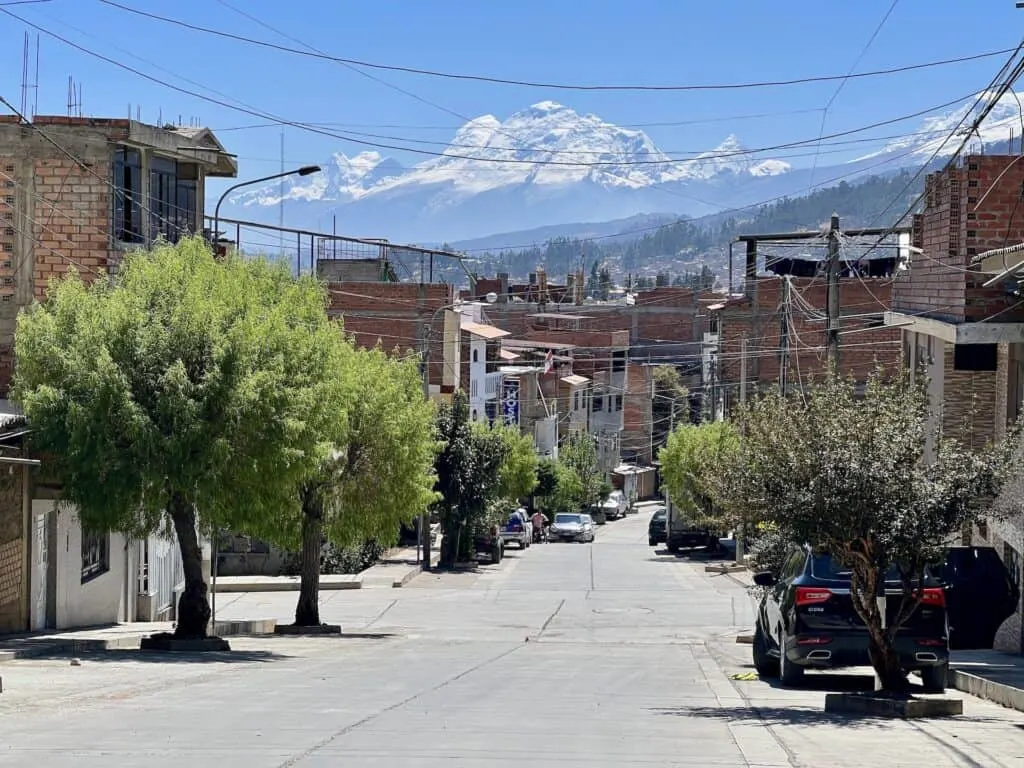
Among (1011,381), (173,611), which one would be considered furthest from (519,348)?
(1011,381)

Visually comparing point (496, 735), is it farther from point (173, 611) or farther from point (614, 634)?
point (173, 611)

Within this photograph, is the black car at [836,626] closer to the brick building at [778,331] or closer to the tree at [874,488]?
the tree at [874,488]

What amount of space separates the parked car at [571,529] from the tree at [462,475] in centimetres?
2349

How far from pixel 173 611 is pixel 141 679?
18.9 meters

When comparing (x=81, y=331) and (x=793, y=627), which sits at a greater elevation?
(x=81, y=331)

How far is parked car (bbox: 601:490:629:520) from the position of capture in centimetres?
11350

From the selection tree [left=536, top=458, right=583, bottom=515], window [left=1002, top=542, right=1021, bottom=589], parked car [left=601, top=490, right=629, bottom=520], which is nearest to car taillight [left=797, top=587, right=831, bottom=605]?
window [left=1002, top=542, right=1021, bottom=589]

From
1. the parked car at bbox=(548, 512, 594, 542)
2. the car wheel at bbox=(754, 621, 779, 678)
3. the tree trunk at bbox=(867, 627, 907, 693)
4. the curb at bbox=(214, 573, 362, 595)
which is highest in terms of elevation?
the tree trunk at bbox=(867, 627, 907, 693)

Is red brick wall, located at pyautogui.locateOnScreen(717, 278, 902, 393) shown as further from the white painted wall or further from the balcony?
the white painted wall

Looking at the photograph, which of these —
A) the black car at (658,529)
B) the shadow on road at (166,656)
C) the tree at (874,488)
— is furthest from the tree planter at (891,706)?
the black car at (658,529)

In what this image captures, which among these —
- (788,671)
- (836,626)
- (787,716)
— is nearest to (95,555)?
(788,671)

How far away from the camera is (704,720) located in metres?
14.0

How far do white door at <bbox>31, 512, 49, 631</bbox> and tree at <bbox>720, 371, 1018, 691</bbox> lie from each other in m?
14.8

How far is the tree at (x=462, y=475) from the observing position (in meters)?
57.5
